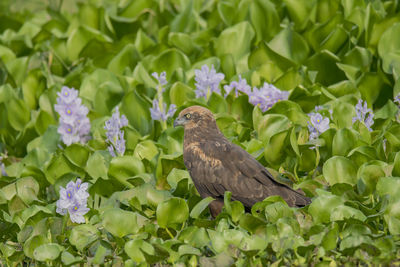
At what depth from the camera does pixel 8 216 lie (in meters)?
5.64

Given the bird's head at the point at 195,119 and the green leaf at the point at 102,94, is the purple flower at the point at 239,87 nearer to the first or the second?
the bird's head at the point at 195,119

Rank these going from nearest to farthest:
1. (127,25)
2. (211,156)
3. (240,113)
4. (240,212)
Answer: (240,212), (211,156), (240,113), (127,25)

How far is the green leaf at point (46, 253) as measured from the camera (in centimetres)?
478

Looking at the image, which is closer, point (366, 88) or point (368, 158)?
point (368, 158)

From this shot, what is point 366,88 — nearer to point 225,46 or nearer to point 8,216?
point 225,46

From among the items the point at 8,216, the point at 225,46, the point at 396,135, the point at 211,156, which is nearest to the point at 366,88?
the point at 396,135

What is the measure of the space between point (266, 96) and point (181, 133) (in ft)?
2.96

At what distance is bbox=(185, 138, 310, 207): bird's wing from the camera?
5.30m

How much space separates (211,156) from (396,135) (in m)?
1.60

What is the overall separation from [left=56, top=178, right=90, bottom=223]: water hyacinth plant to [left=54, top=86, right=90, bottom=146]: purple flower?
1.45 m

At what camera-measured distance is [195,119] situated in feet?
19.3

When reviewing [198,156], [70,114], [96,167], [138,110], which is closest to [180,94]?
[138,110]

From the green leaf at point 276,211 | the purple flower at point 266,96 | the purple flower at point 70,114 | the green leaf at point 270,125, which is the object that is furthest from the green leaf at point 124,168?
the green leaf at point 276,211

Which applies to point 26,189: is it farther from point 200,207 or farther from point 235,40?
point 235,40
